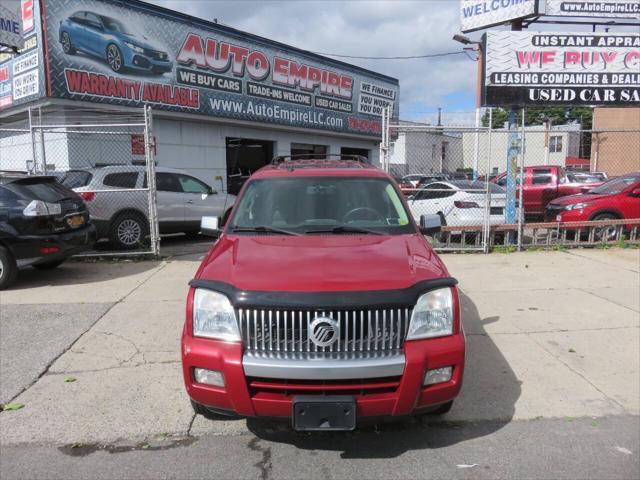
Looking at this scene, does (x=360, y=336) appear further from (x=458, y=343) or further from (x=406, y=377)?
(x=458, y=343)

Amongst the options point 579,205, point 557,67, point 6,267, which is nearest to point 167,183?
point 6,267

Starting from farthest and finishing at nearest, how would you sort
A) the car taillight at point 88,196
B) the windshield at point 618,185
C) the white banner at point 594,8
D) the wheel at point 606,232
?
the white banner at point 594,8, the windshield at point 618,185, the wheel at point 606,232, the car taillight at point 88,196

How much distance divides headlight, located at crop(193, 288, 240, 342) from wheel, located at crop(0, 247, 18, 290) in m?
5.50

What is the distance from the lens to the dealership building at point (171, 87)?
481 inches

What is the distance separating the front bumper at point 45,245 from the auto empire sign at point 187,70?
591 cm

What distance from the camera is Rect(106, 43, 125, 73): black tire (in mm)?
13008

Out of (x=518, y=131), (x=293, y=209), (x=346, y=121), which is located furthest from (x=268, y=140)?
(x=293, y=209)

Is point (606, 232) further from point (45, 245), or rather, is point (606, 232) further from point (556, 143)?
point (556, 143)

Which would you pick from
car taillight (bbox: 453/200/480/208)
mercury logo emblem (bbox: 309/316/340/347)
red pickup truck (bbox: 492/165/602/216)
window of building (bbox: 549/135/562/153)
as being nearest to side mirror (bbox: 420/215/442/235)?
mercury logo emblem (bbox: 309/316/340/347)

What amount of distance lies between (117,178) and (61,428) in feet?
24.3

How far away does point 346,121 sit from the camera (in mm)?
21594

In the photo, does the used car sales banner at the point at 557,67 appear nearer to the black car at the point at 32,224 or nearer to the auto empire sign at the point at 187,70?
the auto empire sign at the point at 187,70

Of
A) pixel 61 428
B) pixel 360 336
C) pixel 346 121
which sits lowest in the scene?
pixel 61 428

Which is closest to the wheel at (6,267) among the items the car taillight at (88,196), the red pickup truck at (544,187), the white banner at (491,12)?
the car taillight at (88,196)
